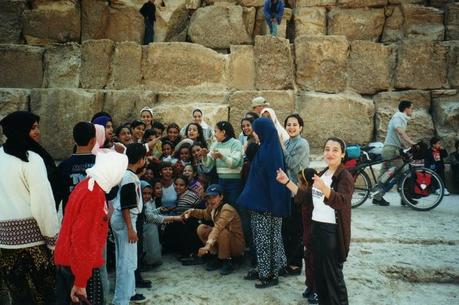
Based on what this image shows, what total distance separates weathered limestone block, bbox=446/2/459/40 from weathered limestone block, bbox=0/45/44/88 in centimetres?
883

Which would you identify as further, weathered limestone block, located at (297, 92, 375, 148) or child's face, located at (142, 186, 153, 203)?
weathered limestone block, located at (297, 92, 375, 148)

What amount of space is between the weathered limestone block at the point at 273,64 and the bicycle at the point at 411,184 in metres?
2.38

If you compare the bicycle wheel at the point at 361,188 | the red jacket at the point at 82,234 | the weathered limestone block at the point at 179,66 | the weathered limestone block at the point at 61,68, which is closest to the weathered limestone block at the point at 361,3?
the weathered limestone block at the point at 179,66

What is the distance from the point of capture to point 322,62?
8.09m

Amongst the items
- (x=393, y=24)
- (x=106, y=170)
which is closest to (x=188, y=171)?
(x=106, y=170)

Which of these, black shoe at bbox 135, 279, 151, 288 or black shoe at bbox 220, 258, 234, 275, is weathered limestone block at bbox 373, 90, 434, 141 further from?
black shoe at bbox 135, 279, 151, 288

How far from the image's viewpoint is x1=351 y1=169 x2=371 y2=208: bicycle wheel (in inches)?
251

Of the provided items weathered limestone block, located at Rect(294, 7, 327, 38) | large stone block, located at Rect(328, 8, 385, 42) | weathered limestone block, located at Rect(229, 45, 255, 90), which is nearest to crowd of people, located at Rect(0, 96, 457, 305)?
weathered limestone block, located at Rect(229, 45, 255, 90)

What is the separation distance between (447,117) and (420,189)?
8.57ft

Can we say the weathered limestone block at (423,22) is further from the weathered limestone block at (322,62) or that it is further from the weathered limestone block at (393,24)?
the weathered limestone block at (322,62)

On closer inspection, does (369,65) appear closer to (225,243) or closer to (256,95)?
(256,95)

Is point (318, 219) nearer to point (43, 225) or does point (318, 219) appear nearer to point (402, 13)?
point (43, 225)

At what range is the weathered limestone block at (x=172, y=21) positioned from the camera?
30.5 ft

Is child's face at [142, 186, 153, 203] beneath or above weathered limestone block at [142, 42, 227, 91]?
beneath
